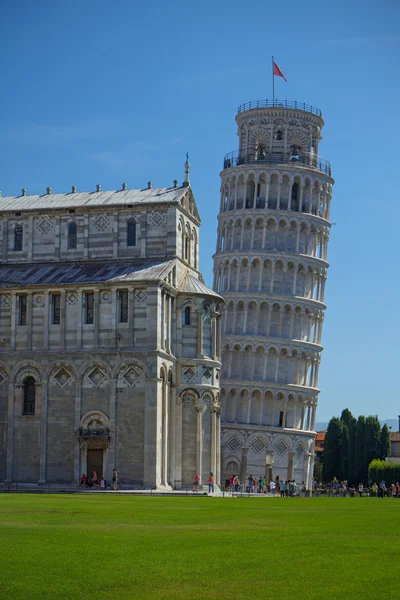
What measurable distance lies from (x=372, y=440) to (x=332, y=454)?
5579mm

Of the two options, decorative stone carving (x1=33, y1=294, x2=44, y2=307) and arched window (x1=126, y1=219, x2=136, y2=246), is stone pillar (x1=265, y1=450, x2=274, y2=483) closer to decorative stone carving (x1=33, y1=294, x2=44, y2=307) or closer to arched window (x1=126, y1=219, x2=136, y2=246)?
arched window (x1=126, y1=219, x2=136, y2=246)

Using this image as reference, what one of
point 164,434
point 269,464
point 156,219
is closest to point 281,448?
point 269,464

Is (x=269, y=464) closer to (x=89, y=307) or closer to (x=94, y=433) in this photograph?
(x=94, y=433)

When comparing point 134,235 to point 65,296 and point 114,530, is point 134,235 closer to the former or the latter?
point 65,296

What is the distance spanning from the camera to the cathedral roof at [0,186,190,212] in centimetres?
8075

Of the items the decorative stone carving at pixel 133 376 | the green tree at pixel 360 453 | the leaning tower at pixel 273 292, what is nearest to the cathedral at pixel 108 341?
the decorative stone carving at pixel 133 376

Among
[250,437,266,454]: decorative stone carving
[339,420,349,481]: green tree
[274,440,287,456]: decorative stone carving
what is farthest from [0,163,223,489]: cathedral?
[339,420,349,481]: green tree

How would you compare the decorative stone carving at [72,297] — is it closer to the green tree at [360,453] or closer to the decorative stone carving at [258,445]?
the decorative stone carving at [258,445]

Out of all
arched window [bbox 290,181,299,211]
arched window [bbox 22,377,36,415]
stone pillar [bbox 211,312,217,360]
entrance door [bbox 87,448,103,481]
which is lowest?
entrance door [bbox 87,448,103,481]

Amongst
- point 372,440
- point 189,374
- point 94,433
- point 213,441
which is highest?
point 189,374

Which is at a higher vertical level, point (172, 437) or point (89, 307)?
point (89, 307)

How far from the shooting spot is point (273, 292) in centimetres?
11862

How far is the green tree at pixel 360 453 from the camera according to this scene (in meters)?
130

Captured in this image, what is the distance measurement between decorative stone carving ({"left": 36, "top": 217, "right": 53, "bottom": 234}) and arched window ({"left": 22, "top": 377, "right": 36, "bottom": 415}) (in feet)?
37.9
